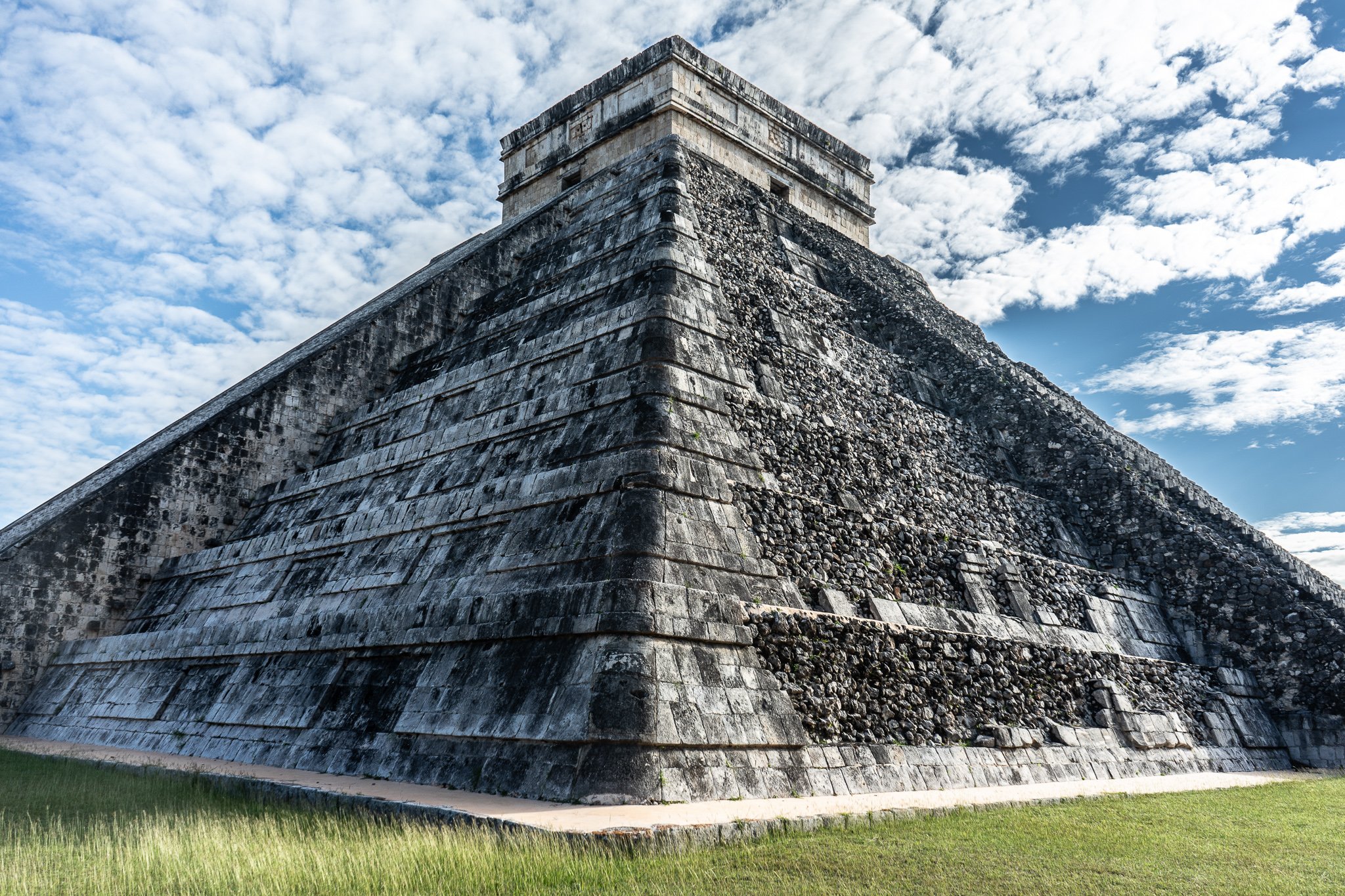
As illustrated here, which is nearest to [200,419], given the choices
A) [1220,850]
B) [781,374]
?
[781,374]

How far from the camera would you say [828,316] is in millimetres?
14031

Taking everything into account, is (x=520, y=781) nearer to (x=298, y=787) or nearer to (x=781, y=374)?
(x=298, y=787)

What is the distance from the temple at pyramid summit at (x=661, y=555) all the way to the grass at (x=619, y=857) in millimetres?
996

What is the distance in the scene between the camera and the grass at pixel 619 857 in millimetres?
4539

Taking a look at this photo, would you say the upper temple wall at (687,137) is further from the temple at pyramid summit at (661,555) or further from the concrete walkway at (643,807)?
the concrete walkway at (643,807)

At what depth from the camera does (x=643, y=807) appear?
571 cm

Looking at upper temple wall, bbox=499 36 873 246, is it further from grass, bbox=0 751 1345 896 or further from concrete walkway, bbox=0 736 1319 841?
grass, bbox=0 751 1345 896

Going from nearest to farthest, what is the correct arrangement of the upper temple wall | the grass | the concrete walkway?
the grass → the concrete walkway → the upper temple wall

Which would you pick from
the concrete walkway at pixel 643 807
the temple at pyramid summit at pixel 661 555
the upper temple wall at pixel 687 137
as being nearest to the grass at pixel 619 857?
the concrete walkway at pixel 643 807

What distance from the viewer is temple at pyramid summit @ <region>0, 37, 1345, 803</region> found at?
6957 millimetres

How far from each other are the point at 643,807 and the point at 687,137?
12.8m

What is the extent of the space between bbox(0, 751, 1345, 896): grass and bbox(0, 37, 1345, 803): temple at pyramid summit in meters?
1.00

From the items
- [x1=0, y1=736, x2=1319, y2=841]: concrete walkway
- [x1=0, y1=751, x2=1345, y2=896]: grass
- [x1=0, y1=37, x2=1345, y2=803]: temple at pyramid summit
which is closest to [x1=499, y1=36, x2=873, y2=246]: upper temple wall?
[x1=0, y1=37, x2=1345, y2=803]: temple at pyramid summit

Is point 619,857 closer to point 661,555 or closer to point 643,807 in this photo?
point 643,807
